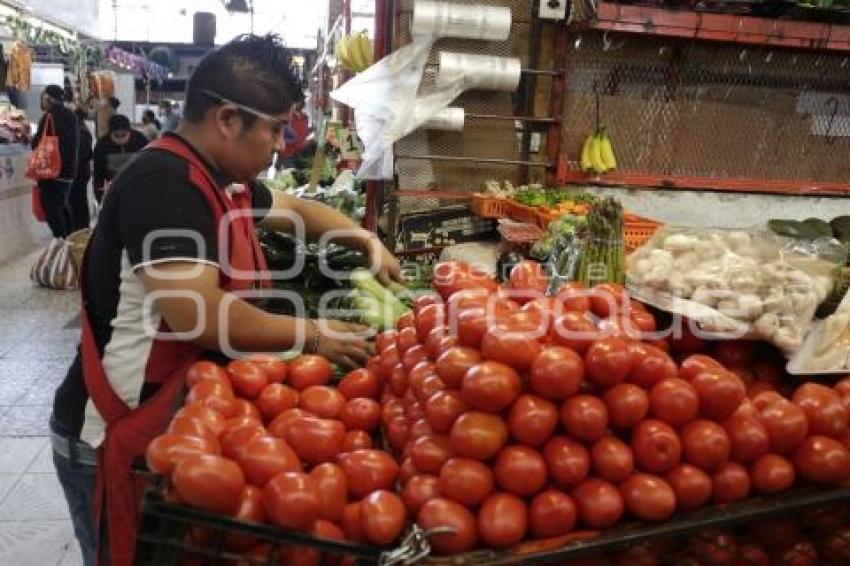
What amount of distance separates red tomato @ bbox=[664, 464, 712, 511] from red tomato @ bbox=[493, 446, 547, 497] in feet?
0.84

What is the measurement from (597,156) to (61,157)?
243 inches

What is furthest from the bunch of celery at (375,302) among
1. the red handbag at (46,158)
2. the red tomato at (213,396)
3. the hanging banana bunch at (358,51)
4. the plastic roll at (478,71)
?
the red handbag at (46,158)

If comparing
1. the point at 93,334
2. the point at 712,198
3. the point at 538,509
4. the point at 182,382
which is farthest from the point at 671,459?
the point at 712,198

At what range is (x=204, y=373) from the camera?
5.57ft

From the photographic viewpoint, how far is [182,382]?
1798 mm

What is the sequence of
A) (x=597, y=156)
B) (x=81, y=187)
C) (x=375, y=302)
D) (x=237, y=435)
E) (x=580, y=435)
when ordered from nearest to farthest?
(x=580, y=435) < (x=237, y=435) < (x=375, y=302) < (x=597, y=156) < (x=81, y=187)

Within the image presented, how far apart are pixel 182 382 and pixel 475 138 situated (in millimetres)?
4105

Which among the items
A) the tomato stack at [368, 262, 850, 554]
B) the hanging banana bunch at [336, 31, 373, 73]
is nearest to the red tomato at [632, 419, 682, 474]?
the tomato stack at [368, 262, 850, 554]

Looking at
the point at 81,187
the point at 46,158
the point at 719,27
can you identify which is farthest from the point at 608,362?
the point at 81,187

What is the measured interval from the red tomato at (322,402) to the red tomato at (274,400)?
3 centimetres

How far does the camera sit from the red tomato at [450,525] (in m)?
1.26

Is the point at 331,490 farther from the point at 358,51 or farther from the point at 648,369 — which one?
the point at 358,51

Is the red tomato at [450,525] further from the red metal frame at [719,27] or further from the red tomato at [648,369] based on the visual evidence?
the red metal frame at [719,27]

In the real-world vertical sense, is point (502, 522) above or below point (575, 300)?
below
